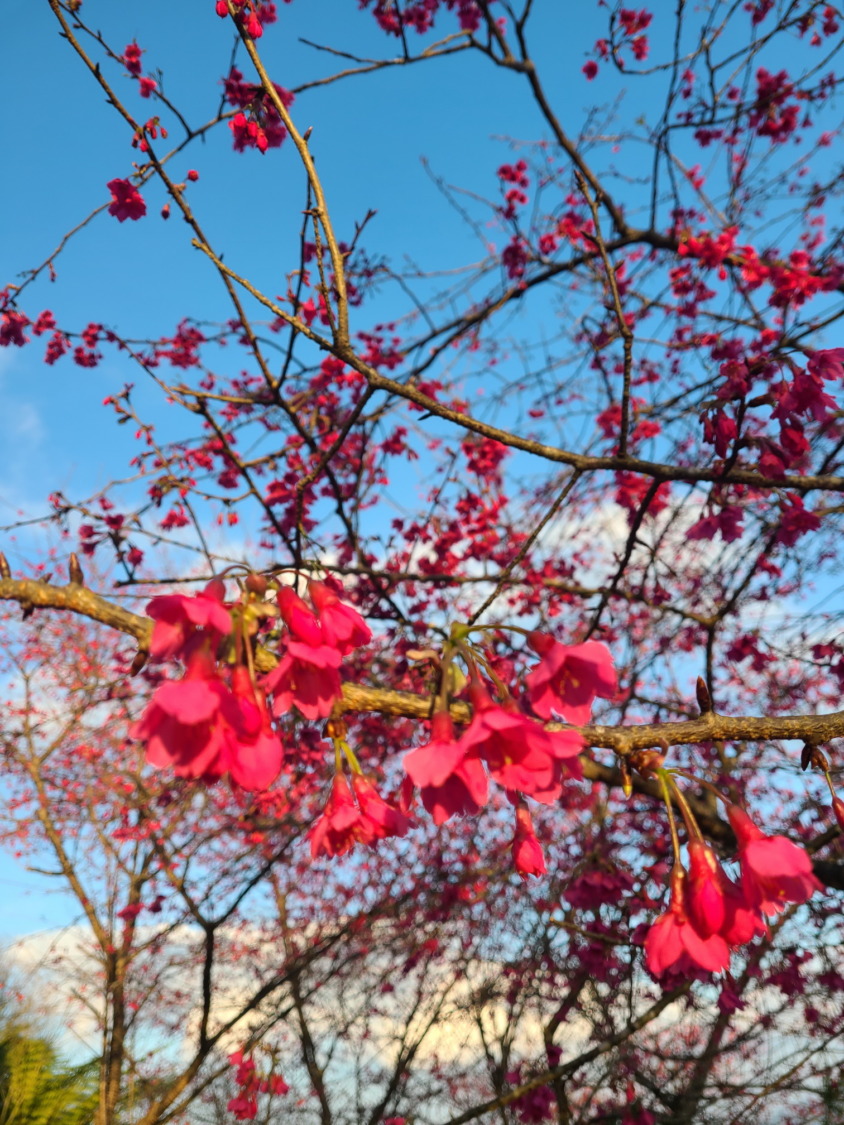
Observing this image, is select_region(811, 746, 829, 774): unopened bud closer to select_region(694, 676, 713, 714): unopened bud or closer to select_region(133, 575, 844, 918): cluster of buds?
select_region(133, 575, 844, 918): cluster of buds

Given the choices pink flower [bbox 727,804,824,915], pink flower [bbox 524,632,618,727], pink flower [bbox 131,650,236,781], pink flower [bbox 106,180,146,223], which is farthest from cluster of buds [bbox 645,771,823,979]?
pink flower [bbox 106,180,146,223]

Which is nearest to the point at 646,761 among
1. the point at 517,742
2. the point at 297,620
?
the point at 517,742

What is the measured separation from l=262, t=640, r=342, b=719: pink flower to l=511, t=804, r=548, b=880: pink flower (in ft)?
1.22

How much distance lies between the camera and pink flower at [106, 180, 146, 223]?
8.84 ft

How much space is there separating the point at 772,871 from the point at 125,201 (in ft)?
10.2

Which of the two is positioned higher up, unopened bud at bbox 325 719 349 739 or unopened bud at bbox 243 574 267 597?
unopened bud at bbox 243 574 267 597

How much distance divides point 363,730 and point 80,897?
16.0 feet

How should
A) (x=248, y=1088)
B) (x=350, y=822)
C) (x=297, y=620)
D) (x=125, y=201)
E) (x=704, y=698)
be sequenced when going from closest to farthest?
1. (x=297, y=620)
2. (x=350, y=822)
3. (x=704, y=698)
4. (x=125, y=201)
5. (x=248, y=1088)

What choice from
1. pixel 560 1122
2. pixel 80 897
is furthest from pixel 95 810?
pixel 560 1122

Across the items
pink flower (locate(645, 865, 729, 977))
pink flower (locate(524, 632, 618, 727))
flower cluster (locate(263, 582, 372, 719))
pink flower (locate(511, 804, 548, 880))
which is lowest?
pink flower (locate(645, 865, 729, 977))

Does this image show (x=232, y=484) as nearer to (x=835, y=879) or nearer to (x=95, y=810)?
(x=835, y=879)

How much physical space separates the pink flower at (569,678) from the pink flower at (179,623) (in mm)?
467

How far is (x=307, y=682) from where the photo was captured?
1.08m

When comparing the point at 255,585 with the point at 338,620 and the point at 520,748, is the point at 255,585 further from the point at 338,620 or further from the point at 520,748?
the point at 520,748
